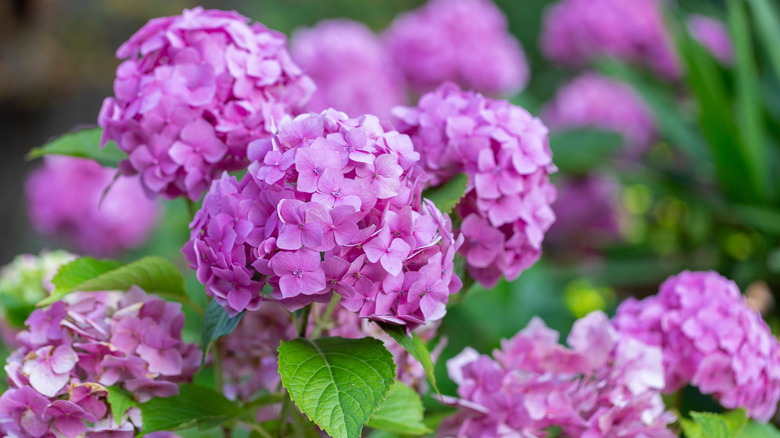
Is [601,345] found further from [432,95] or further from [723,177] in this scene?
[723,177]

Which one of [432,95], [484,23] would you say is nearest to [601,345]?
[432,95]

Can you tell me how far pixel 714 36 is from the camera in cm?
255

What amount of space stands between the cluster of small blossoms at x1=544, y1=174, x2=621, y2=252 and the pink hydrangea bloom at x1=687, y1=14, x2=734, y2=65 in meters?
0.56

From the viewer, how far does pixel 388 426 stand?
71cm

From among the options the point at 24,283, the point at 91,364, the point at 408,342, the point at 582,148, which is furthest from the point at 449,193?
the point at 582,148

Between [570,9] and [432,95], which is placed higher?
[432,95]

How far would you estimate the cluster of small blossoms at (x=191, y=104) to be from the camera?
2.35 feet

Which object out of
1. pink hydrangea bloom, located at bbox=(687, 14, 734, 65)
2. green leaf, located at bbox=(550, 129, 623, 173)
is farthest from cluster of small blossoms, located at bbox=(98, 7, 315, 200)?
pink hydrangea bloom, located at bbox=(687, 14, 734, 65)

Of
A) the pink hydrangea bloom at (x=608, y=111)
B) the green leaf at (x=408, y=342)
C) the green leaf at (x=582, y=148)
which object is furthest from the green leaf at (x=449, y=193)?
the pink hydrangea bloom at (x=608, y=111)

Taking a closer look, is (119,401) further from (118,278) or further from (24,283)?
(24,283)

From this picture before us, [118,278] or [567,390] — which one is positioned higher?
[118,278]

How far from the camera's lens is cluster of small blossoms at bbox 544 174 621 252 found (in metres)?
2.38

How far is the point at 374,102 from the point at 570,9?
0.83 metres

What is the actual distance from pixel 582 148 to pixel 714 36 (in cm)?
106
